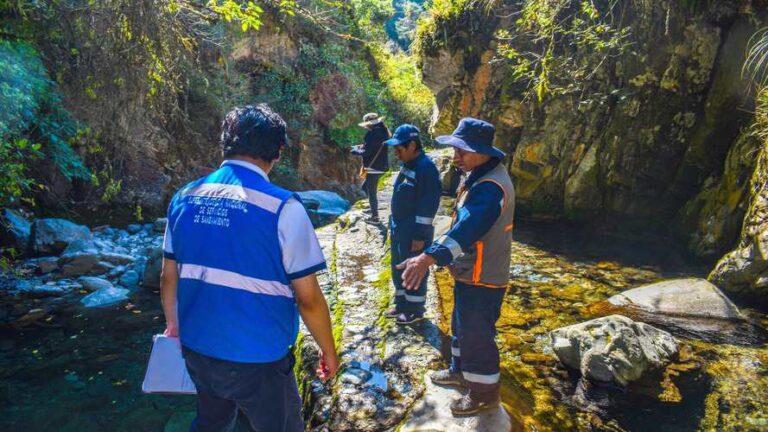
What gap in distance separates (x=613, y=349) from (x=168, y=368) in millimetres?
3388

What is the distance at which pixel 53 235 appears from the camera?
8000 mm

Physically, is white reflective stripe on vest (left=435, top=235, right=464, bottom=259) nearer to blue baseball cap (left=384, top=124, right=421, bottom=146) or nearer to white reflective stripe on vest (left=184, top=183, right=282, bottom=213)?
white reflective stripe on vest (left=184, top=183, right=282, bottom=213)

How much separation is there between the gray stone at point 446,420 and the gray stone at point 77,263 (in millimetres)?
6433

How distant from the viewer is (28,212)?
8.56m

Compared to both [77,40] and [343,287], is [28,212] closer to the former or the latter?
[77,40]

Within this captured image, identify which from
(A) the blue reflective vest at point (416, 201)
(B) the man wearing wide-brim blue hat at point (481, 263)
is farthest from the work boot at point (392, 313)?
(B) the man wearing wide-brim blue hat at point (481, 263)

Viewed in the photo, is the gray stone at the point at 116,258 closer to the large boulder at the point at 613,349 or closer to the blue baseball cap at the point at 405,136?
the blue baseball cap at the point at 405,136

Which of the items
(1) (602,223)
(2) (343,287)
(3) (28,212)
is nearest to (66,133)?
(3) (28,212)

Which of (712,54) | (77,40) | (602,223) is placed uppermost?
(712,54)

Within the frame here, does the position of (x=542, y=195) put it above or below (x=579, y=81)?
below

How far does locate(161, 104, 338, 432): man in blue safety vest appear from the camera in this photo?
207cm

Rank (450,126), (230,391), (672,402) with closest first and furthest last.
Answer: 1. (230,391)
2. (672,402)
3. (450,126)

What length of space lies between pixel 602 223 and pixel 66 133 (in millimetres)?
9391

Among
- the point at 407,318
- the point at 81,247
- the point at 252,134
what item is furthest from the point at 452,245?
the point at 81,247
